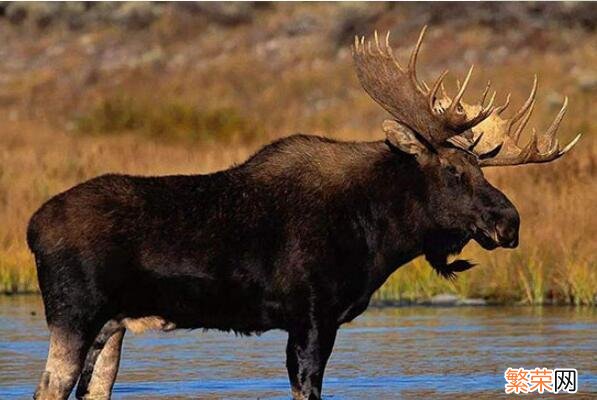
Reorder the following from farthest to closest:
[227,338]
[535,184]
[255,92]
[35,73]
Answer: [35,73]
[255,92]
[535,184]
[227,338]

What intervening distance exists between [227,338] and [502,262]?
2.99 m

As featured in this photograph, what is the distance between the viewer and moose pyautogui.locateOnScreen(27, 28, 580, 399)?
9961mm

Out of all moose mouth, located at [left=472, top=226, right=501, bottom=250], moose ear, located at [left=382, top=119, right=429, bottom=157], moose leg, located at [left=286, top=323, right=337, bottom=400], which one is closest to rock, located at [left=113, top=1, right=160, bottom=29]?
moose ear, located at [left=382, top=119, right=429, bottom=157]

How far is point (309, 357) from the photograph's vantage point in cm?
1029

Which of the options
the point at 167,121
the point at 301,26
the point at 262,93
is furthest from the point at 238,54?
the point at 167,121

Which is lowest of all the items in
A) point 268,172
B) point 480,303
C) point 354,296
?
point 480,303

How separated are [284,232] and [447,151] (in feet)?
3.88

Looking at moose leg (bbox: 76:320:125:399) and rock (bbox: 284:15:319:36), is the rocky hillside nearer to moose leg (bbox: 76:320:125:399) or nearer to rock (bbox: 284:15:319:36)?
rock (bbox: 284:15:319:36)

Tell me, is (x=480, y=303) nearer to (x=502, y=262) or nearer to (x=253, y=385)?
(x=502, y=262)

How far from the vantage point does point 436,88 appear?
10.6m

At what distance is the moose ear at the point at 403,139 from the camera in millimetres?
10727

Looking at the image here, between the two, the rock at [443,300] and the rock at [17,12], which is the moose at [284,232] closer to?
the rock at [443,300]

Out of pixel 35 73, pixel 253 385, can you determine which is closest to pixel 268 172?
pixel 253 385

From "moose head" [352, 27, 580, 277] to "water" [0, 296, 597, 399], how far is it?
1145mm
